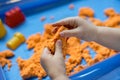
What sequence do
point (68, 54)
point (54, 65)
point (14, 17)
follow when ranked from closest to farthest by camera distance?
point (54, 65) → point (68, 54) → point (14, 17)

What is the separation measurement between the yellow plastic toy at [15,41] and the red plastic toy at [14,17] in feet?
0.28

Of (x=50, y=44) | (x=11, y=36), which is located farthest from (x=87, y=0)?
(x=50, y=44)

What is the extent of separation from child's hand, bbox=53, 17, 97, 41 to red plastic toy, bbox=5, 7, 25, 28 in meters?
0.32

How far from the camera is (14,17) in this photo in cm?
86

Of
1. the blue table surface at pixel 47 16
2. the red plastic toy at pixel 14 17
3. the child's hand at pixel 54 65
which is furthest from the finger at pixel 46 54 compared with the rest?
the red plastic toy at pixel 14 17

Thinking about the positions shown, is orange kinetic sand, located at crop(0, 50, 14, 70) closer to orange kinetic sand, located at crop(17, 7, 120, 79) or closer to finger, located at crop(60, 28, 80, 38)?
orange kinetic sand, located at crop(17, 7, 120, 79)

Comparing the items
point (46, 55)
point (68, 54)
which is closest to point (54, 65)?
point (46, 55)

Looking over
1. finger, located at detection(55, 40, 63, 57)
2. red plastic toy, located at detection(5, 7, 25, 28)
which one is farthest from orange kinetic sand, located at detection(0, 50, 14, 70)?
finger, located at detection(55, 40, 63, 57)

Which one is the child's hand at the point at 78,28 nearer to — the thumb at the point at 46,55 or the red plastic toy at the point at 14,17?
the thumb at the point at 46,55

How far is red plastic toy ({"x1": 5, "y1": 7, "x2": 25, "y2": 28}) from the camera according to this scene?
0.86 m

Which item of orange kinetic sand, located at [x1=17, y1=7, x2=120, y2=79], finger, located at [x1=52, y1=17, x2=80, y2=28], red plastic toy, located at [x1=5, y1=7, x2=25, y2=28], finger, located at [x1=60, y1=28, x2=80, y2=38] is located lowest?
orange kinetic sand, located at [x1=17, y1=7, x2=120, y2=79]

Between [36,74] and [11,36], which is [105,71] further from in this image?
[11,36]

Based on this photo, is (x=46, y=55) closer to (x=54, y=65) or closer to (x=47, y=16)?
(x=54, y=65)

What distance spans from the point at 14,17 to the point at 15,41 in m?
0.12
